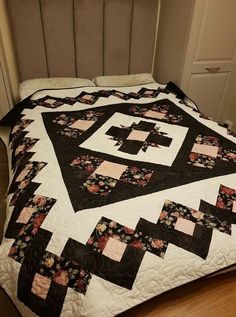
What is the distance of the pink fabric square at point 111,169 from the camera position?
110 cm

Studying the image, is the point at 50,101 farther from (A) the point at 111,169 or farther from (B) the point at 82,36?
(A) the point at 111,169

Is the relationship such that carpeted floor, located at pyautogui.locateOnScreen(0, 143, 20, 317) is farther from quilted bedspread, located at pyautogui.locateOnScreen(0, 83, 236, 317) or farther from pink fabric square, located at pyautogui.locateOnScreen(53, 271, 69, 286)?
pink fabric square, located at pyautogui.locateOnScreen(53, 271, 69, 286)

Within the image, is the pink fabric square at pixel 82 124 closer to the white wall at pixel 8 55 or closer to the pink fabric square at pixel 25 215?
the pink fabric square at pixel 25 215

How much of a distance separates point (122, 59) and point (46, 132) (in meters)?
1.21

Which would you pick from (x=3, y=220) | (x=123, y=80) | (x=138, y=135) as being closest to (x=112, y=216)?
(x=138, y=135)

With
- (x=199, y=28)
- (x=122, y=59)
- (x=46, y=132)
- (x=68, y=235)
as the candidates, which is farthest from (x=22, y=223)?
(x=199, y=28)

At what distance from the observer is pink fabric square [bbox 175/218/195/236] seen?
0.87 metres

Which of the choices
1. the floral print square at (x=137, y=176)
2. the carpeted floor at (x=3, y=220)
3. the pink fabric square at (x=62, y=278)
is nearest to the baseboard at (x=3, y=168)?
the carpeted floor at (x=3, y=220)

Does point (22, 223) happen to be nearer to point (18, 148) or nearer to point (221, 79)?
point (18, 148)

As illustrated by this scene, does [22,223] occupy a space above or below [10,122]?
above

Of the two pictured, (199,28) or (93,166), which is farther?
(199,28)

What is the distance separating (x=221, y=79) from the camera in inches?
92.6

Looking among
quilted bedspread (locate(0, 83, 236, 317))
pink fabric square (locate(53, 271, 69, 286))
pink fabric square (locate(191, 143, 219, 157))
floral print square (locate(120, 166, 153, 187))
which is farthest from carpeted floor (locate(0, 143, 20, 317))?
pink fabric square (locate(191, 143, 219, 157))

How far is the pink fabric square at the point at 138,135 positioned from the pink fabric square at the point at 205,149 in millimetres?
283
